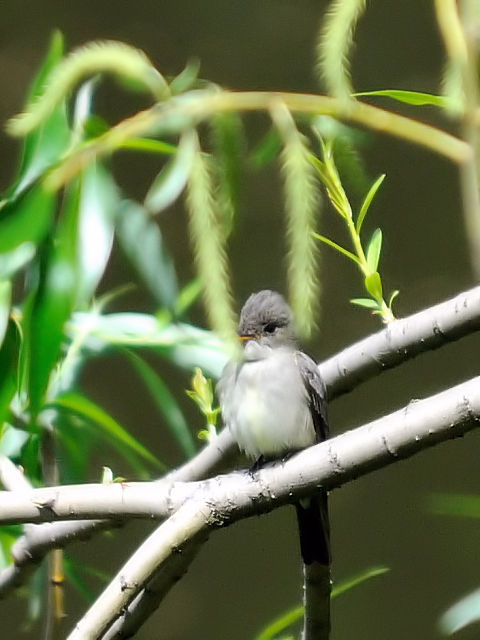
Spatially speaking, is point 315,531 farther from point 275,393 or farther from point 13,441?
point 13,441

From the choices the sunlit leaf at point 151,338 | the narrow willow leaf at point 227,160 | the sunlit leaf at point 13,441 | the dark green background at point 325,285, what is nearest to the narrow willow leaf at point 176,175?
the narrow willow leaf at point 227,160

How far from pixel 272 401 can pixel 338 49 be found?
3.01ft

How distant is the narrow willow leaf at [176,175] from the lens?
47cm

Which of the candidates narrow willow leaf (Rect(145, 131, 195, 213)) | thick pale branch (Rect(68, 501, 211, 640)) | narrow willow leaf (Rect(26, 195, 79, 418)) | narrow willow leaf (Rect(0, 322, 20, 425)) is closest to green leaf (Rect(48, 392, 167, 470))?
narrow willow leaf (Rect(0, 322, 20, 425))

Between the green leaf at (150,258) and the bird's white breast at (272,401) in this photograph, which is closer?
the green leaf at (150,258)

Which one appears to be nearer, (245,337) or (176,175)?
(176,175)

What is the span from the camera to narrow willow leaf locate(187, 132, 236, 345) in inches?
16.7

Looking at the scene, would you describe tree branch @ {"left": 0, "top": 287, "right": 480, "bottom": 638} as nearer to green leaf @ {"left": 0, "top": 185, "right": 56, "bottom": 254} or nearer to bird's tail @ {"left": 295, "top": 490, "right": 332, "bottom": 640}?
bird's tail @ {"left": 295, "top": 490, "right": 332, "bottom": 640}

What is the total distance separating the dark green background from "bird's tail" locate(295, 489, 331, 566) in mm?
665

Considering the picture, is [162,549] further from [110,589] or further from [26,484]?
[26,484]

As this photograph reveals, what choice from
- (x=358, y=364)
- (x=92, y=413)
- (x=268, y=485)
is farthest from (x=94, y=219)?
(x=92, y=413)

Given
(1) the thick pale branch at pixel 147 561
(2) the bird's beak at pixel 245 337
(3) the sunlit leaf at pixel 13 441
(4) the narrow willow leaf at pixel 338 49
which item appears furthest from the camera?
(2) the bird's beak at pixel 245 337

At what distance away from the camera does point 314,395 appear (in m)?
1.29

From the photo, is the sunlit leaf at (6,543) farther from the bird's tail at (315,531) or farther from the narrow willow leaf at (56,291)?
the narrow willow leaf at (56,291)
